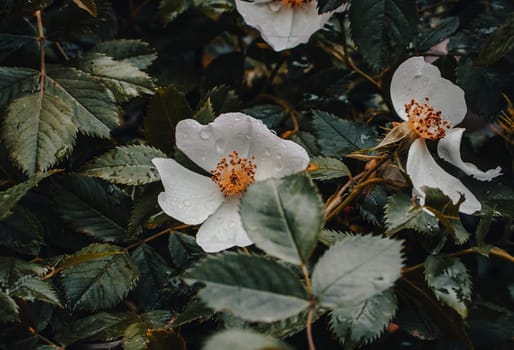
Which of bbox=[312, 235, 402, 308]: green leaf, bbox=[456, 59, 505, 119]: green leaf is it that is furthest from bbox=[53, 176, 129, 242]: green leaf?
bbox=[456, 59, 505, 119]: green leaf

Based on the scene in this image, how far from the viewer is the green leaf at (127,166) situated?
77 cm

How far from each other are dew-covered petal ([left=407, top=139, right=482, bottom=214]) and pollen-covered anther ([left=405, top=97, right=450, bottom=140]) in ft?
0.04

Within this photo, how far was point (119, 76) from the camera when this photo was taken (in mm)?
872

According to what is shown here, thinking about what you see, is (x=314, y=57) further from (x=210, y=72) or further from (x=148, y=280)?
(x=148, y=280)

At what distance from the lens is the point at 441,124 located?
82 cm

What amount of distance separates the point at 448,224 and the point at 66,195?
44cm

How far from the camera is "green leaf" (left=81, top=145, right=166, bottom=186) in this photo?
2.52 ft

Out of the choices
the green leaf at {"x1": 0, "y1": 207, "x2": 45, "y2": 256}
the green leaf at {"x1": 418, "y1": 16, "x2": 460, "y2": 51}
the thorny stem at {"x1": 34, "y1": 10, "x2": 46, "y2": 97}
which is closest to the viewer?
the green leaf at {"x1": 0, "y1": 207, "x2": 45, "y2": 256}

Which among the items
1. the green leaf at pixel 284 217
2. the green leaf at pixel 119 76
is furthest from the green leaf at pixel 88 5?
the green leaf at pixel 284 217

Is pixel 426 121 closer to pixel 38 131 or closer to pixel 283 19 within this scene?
pixel 283 19

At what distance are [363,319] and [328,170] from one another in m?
0.19

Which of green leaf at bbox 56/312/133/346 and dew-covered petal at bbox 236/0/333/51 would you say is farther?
dew-covered petal at bbox 236/0/333/51

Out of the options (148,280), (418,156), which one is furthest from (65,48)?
(418,156)

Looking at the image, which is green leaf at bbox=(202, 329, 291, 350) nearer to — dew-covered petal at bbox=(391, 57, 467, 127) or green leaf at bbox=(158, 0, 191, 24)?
dew-covered petal at bbox=(391, 57, 467, 127)
